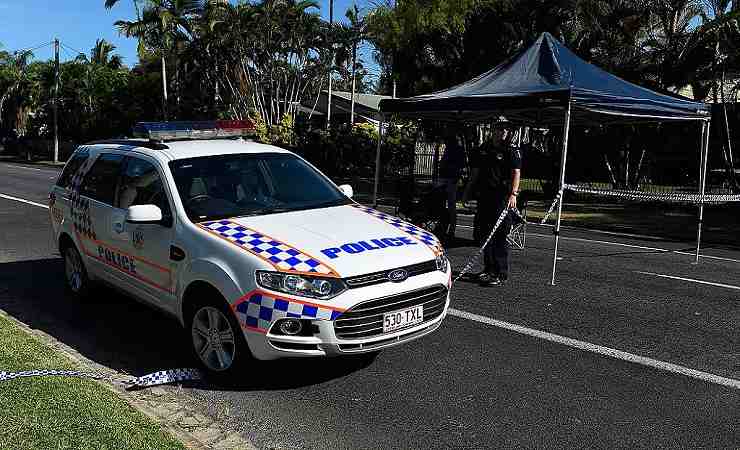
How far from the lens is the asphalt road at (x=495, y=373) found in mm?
4355

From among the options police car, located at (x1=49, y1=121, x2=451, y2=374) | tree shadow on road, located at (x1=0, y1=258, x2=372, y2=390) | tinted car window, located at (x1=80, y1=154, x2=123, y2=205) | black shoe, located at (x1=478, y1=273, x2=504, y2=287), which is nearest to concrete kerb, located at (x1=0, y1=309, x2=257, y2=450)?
tree shadow on road, located at (x1=0, y1=258, x2=372, y2=390)

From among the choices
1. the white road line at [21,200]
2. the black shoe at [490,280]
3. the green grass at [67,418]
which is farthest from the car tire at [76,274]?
the white road line at [21,200]

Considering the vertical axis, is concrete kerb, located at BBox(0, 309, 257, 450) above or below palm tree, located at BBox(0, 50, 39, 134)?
below

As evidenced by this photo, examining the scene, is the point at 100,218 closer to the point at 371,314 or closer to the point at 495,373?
the point at 371,314

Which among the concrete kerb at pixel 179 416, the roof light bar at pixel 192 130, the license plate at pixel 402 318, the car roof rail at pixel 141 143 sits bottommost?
the concrete kerb at pixel 179 416

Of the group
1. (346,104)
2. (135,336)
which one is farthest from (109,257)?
(346,104)

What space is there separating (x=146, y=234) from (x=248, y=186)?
2.88ft

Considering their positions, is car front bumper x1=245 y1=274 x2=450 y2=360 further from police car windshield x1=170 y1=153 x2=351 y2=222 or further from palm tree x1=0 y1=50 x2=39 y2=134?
palm tree x1=0 y1=50 x2=39 y2=134

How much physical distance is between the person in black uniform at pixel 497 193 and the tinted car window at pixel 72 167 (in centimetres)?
436

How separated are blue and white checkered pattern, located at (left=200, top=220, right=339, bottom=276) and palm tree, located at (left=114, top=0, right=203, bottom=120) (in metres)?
32.0

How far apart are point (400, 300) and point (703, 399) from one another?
2.17 m

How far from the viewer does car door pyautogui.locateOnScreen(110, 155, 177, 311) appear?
5.40 metres

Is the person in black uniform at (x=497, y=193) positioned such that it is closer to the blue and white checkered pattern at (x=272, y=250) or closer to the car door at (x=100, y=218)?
the blue and white checkered pattern at (x=272, y=250)

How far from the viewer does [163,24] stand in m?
34.4
